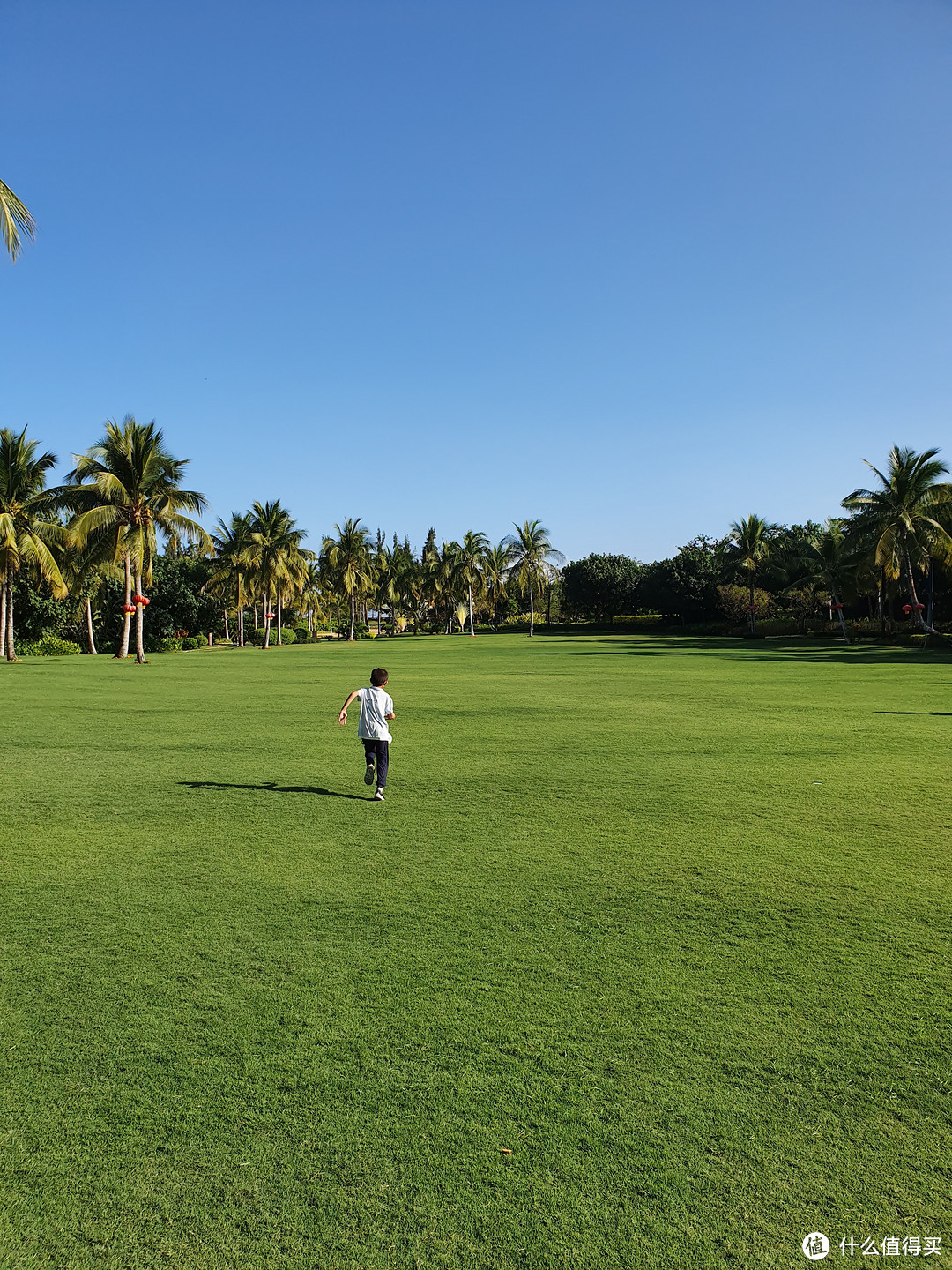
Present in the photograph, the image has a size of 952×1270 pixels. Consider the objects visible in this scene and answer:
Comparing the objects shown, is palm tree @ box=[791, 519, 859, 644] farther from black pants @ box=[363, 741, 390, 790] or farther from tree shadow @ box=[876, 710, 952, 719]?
black pants @ box=[363, 741, 390, 790]

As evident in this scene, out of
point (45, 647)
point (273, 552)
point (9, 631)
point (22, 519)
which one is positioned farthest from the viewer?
point (273, 552)

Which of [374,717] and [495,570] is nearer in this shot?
[374,717]

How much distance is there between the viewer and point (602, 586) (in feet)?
302

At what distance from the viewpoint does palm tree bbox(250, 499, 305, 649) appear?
6012cm

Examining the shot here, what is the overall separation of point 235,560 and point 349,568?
16383mm

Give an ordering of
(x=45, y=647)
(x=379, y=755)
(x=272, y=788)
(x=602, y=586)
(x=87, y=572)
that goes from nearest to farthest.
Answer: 1. (x=379, y=755)
2. (x=272, y=788)
3. (x=87, y=572)
4. (x=45, y=647)
5. (x=602, y=586)

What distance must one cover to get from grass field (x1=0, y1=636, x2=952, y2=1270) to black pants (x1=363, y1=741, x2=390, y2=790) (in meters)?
0.35

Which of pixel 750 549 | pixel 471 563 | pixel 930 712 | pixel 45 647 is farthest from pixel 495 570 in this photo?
pixel 930 712

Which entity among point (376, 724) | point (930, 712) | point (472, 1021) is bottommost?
point (472, 1021)

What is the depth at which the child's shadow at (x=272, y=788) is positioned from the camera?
10078 millimetres

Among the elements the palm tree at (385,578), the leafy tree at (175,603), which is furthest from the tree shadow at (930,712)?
the palm tree at (385,578)

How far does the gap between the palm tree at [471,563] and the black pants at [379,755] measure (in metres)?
72.9

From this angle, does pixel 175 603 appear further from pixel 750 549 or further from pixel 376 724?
pixel 376 724

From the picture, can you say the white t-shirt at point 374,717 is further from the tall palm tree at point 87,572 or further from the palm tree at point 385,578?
the palm tree at point 385,578
